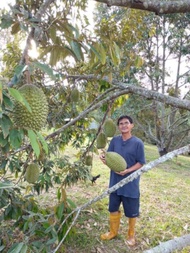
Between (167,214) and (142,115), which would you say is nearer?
(167,214)

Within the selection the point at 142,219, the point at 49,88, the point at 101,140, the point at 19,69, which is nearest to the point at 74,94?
the point at 49,88

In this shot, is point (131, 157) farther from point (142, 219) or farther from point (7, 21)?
point (7, 21)

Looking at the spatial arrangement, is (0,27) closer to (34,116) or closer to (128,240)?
(34,116)

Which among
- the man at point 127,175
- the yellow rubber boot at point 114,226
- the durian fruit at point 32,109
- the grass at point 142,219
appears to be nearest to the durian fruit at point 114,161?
the grass at point 142,219

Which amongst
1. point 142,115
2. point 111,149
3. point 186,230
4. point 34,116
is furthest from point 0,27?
point 142,115

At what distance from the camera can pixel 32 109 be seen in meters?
0.76

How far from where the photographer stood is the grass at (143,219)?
7.01 ft

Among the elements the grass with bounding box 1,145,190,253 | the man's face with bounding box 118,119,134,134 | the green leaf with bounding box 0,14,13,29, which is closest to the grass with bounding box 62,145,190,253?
the grass with bounding box 1,145,190,253

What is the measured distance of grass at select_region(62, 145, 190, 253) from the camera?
2.14m

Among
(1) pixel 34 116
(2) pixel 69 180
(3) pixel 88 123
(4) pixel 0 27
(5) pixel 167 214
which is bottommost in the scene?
(5) pixel 167 214

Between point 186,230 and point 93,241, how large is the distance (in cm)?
95

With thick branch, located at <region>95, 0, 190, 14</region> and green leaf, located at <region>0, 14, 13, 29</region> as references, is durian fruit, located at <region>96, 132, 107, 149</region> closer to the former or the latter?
thick branch, located at <region>95, 0, 190, 14</region>

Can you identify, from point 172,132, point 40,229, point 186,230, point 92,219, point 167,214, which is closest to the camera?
point 40,229

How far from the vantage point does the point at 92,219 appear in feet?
8.57
